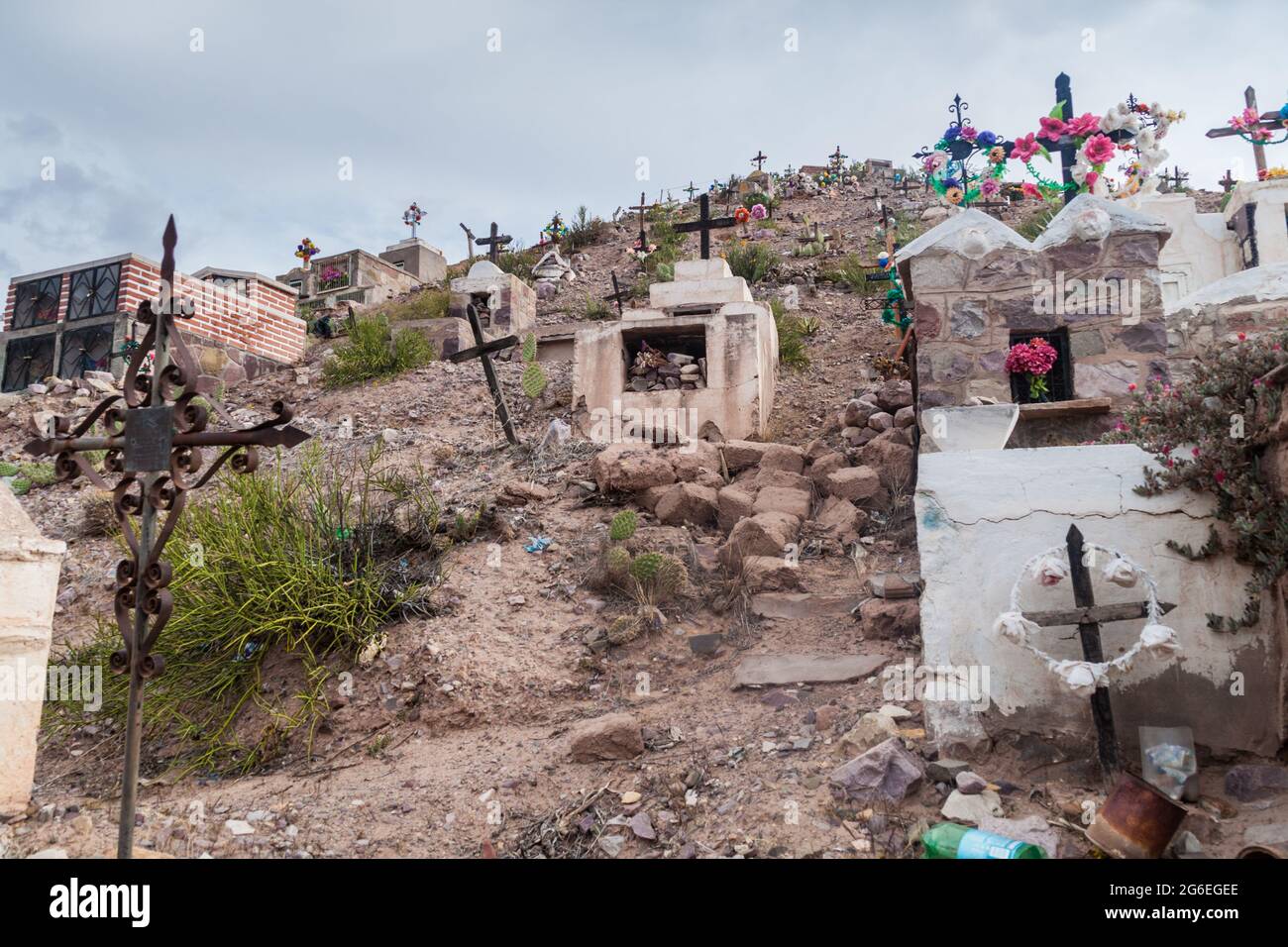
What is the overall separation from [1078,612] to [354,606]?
13.8 ft

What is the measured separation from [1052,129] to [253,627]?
8651 mm

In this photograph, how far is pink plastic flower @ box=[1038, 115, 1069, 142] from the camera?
8914mm

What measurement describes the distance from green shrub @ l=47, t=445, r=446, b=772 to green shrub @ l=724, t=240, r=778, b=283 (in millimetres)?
11859

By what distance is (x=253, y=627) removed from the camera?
5500 mm

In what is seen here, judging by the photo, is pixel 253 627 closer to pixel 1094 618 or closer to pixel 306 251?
pixel 1094 618

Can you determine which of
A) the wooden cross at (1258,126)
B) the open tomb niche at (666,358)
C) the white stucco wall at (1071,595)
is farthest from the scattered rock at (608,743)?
the wooden cross at (1258,126)

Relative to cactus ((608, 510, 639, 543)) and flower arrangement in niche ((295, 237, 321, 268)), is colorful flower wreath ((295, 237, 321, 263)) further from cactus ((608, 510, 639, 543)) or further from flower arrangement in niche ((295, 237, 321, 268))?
cactus ((608, 510, 639, 543))

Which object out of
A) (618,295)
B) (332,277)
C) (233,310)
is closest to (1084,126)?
(618,295)

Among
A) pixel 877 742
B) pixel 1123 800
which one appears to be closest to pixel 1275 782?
pixel 1123 800

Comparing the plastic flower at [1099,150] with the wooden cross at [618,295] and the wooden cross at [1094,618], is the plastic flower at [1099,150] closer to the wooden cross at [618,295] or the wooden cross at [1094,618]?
the wooden cross at [1094,618]

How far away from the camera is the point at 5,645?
3.70 meters

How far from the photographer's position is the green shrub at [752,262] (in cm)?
1667

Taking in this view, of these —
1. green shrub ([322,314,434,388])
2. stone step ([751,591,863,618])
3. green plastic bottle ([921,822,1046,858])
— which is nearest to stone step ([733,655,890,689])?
stone step ([751,591,863,618])

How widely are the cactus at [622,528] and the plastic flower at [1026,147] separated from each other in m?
5.77
